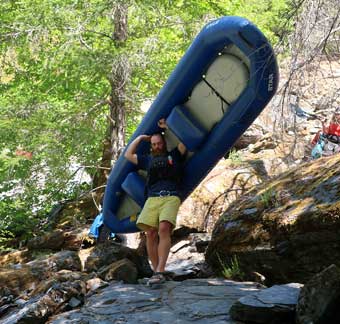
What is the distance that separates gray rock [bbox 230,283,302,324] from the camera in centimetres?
337

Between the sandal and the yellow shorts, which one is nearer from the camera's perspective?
the sandal

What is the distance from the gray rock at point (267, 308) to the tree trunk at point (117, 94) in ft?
17.2

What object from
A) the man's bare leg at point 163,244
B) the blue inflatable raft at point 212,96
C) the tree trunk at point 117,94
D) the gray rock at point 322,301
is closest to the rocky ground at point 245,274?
the gray rock at point 322,301

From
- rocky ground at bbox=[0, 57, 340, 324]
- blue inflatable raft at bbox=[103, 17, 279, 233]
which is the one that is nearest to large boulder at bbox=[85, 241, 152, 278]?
rocky ground at bbox=[0, 57, 340, 324]

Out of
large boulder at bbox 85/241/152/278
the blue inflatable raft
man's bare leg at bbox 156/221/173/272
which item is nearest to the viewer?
man's bare leg at bbox 156/221/173/272

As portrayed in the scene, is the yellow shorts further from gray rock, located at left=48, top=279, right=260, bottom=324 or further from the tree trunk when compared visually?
the tree trunk

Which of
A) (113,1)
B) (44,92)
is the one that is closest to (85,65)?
(113,1)

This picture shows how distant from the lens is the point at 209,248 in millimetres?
5625

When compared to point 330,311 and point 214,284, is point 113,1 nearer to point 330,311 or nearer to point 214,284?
point 214,284

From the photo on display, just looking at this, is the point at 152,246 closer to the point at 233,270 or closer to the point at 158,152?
the point at 233,270

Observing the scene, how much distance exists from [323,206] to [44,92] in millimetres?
6408

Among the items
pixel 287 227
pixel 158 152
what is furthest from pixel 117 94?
pixel 287 227

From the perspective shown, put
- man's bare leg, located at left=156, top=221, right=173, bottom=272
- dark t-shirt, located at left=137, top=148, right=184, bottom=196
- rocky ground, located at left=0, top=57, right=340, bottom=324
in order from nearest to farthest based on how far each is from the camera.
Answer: rocky ground, located at left=0, top=57, right=340, bottom=324, man's bare leg, located at left=156, top=221, right=173, bottom=272, dark t-shirt, located at left=137, top=148, right=184, bottom=196

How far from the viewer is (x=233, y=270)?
16.9ft
